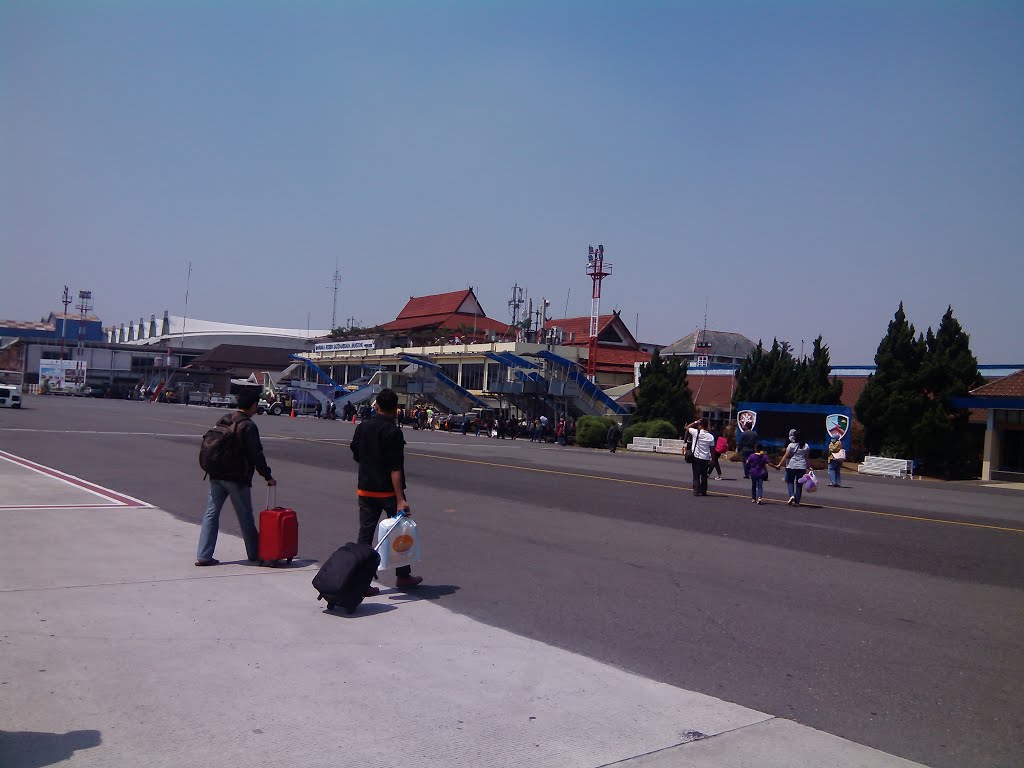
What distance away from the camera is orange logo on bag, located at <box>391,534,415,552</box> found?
25.5 feet

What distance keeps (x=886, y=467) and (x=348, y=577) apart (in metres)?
33.9

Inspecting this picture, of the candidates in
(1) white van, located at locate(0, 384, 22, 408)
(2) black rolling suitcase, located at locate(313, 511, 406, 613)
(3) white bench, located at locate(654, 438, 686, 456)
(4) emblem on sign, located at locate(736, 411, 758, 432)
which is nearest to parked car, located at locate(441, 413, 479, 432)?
(3) white bench, located at locate(654, 438, 686, 456)

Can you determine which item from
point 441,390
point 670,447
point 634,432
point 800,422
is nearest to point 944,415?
point 800,422

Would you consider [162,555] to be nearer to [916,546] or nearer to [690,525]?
[690,525]

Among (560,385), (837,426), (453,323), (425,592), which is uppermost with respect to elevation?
(453,323)

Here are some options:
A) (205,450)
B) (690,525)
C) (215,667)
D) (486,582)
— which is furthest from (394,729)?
(690,525)

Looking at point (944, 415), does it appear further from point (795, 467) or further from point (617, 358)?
point (617, 358)

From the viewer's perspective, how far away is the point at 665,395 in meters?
50.6

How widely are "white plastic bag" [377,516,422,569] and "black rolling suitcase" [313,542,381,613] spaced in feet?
1.16

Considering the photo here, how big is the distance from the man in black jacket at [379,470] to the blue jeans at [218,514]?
1.43 meters

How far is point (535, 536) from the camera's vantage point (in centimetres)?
1186

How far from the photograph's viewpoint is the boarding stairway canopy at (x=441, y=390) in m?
60.4

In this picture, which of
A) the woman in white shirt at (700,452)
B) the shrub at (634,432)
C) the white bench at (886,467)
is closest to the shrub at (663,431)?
the shrub at (634,432)

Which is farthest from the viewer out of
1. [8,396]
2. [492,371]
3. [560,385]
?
[492,371]
